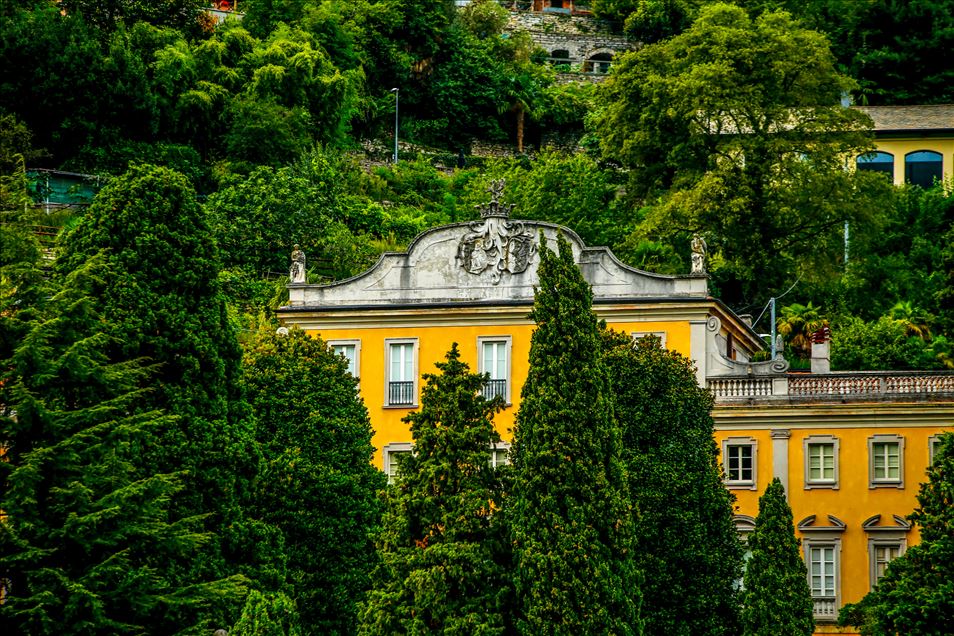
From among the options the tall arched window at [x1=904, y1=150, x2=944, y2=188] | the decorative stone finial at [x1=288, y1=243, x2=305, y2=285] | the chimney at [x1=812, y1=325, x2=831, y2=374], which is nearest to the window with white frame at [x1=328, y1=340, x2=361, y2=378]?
the decorative stone finial at [x1=288, y1=243, x2=305, y2=285]

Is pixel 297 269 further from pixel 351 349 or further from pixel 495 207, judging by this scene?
pixel 495 207

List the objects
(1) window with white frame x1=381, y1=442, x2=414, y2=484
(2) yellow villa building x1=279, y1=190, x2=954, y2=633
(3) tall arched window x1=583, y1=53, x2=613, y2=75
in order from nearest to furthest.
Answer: (2) yellow villa building x1=279, y1=190, x2=954, y2=633, (1) window with white frame x1=381, y1=442, x2=414, y2=484, (3) tall arched window x1=583, y1=53, x2=613, y2=75

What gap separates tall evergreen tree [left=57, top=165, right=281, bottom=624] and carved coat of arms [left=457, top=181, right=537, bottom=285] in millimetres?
21499

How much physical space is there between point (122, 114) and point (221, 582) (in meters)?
48.4

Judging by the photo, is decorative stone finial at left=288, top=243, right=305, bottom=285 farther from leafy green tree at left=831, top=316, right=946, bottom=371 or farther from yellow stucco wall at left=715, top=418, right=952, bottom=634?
leafy green tree at left=831, top=316, right=946, bottom=371

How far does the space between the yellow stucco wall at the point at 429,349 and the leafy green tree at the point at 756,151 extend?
11457 mm

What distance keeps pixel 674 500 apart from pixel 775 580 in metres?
3.05

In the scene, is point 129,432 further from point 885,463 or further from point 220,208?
point 220,208

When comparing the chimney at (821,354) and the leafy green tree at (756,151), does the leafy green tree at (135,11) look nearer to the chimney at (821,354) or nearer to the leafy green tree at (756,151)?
the leafy green tree at (756,151)

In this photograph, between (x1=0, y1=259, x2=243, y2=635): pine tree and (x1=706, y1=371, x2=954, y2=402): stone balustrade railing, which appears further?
(x1=706, y1=371, x2=954, y2=402): stone balustrade railing

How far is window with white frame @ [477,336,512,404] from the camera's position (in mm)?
60094

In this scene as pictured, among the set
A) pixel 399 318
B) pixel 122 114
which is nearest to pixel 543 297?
pixel 399 318

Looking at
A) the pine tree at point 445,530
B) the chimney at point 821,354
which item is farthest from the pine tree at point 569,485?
the chimney at point 821,354

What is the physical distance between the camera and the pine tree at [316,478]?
42781 millimetres
